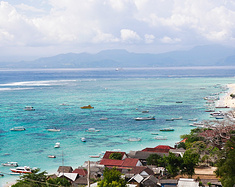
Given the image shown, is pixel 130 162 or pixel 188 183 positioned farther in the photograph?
pixel 130 162

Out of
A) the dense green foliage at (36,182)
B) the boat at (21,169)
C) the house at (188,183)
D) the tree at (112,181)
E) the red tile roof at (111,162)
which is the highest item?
the tree at (112,181)

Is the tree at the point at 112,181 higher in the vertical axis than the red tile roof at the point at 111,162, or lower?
higher

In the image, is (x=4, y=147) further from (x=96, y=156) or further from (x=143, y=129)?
(x=143, y=129)

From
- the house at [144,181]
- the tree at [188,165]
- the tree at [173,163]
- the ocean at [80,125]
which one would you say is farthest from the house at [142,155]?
the house at [144,181]

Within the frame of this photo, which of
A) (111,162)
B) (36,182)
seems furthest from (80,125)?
(36,182)

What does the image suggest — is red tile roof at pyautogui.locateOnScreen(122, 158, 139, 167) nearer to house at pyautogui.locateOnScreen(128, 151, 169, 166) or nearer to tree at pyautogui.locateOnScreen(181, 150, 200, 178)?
house at pyautogui.locateOnScreen(128, 151, 169, 166)

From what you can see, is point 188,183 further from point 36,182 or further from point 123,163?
point 36,182

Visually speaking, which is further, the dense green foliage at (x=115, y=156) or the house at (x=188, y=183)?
the dense green foliage at (x=115, y=156)

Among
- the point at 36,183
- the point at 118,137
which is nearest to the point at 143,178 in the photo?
the point at 36,183

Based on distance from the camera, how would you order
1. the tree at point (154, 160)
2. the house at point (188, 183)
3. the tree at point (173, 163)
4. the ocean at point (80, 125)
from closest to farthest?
the house at point (188, 183)
the tree at point (173, 163)
the tree at point (154, 160)
the ocean at point (80, 125)

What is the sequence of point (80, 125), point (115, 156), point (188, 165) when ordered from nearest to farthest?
1. point (188, 165)
2. point (115, 156)
3. point (80, 125)

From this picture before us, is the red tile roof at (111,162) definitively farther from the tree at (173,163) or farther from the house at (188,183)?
the house at (188,183)

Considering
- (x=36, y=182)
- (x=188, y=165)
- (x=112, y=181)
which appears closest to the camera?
(x=112, y=181)
